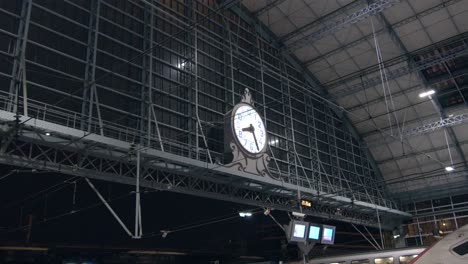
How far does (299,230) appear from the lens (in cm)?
1927

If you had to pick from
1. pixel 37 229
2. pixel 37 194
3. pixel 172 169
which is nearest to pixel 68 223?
pixel 37 229

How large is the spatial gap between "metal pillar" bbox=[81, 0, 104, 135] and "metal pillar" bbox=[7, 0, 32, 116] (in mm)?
2521

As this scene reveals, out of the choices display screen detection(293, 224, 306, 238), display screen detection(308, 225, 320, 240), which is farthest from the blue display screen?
display screen detection(293, 224, 306, 238)

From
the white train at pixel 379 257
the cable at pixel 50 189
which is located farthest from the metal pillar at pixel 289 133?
the cable at pixel 50 189

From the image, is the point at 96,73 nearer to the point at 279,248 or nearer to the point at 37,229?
the point at 37,229

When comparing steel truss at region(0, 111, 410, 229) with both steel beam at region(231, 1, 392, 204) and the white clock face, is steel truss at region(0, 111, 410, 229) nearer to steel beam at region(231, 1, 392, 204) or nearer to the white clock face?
the white clock face

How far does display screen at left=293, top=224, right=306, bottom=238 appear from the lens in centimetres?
1909

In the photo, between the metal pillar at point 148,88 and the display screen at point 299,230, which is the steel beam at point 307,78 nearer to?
the metal pillar at point 148,88

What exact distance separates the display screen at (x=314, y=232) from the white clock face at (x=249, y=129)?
618 centimetres

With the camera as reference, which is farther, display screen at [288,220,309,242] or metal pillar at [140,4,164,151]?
metal pillar at [140,4,164,151]

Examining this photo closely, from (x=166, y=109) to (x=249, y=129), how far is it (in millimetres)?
4604

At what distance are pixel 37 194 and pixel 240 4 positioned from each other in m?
18.5

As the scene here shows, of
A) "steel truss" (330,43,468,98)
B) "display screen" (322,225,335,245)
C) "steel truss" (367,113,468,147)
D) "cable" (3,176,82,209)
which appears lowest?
"display screen" (322,225,335,245)

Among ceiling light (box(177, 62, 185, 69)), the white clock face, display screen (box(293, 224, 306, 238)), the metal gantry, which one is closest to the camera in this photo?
the metal gantry
